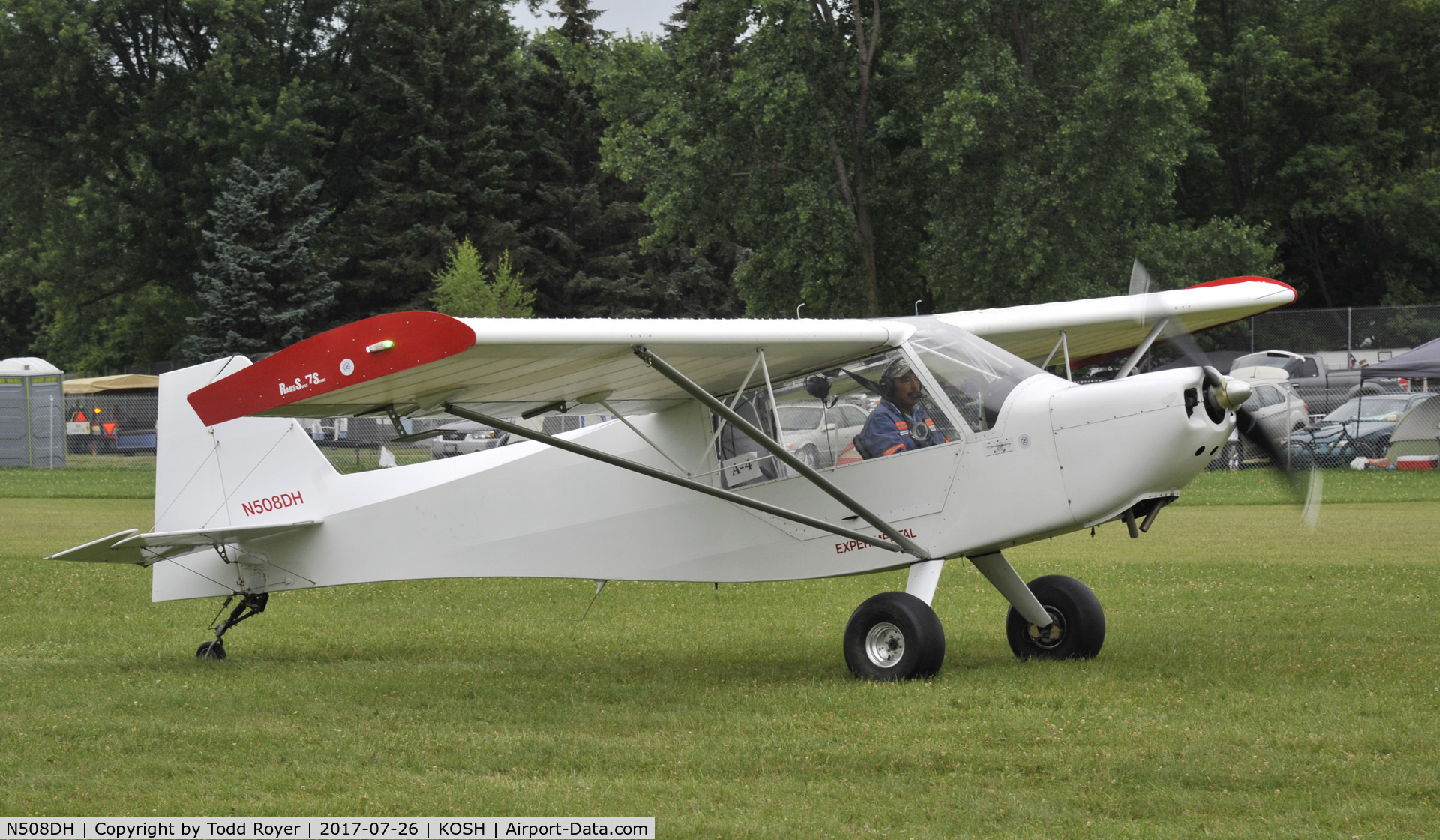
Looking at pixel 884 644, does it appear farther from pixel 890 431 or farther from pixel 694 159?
pixel 694 159

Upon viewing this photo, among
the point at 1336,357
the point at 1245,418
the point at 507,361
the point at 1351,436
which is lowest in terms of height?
the point at 1351,436

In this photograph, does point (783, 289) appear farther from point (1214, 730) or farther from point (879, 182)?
point (1214, 730)

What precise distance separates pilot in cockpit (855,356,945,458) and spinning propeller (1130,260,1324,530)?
1686 millimetres

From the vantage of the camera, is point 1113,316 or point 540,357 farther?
point 1113,316

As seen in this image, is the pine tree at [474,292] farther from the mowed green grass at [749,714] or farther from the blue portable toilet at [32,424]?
the mowed green grass at [749,714]

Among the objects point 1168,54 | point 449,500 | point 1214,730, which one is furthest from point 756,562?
point 1168,54

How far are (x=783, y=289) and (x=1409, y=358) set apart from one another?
16.9m

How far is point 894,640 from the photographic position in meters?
8.59

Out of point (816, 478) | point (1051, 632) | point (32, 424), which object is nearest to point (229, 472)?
point (816, 478)

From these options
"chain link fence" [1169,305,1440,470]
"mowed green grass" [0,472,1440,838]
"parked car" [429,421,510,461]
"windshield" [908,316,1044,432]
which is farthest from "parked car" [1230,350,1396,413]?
"windshield" [908,316,1044,432]

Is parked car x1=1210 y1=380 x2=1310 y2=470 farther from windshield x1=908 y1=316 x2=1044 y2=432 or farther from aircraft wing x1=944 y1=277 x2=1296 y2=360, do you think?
windshield x1=908 y1=316 x2=1044 y2=432

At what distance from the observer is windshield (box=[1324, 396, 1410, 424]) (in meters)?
29.7

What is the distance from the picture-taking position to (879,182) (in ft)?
126

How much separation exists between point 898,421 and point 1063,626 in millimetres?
1965
